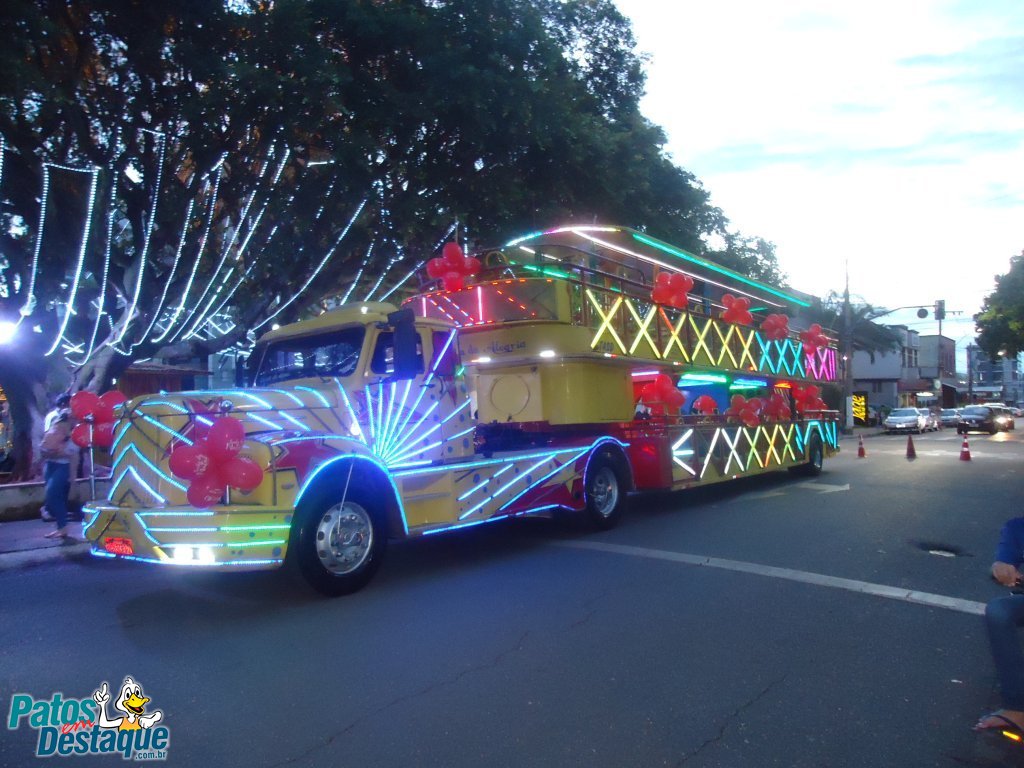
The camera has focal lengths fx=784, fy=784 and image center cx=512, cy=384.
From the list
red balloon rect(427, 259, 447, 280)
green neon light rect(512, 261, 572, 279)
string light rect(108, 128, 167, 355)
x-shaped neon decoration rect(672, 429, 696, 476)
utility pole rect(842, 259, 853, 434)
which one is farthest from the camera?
utility pole rect(842, 259, 853, 434)

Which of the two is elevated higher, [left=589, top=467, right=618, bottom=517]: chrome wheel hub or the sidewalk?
[left=589, top=467, right=618, bottom=517]: chrome wheel hub

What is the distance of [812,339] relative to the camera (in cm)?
1736

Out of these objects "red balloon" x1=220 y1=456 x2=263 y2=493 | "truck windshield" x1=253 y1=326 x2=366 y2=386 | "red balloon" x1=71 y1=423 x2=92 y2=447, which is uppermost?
"truck windshield" x1=253 y1=326 x2=366 y2=386

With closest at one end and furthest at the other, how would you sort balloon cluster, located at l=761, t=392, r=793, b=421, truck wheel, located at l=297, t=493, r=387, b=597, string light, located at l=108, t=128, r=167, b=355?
truck wheel, located at l=297, t=493, r=387, b=597, string light, located at l=108, t=128, r=167, b=355, balloon cluster, located at l=761, t=392, r=793, b=421

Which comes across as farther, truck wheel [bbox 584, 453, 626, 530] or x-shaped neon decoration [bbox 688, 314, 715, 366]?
x-shaped neon decoration [bbox 688, 314, 715, 366]

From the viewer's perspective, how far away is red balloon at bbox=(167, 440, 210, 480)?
5.69 metres

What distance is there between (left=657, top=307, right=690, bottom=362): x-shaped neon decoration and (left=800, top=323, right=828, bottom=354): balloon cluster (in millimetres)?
6039

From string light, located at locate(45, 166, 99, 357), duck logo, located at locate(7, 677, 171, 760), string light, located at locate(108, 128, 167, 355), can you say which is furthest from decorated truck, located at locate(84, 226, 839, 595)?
string light, located at locate(45, 166, 99, 357)

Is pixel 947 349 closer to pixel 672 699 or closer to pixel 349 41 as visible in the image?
pixel 349 41

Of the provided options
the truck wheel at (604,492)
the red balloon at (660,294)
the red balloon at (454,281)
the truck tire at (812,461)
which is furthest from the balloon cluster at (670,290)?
the truck tire at (812,461)

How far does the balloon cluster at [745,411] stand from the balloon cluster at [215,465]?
379 inches

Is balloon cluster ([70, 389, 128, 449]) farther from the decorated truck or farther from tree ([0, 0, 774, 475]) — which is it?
tree ([0, 0, 774, 475])

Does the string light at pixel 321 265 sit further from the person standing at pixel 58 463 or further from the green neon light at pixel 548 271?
the person standing at pixel 58 463

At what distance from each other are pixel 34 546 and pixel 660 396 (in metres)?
8.28
